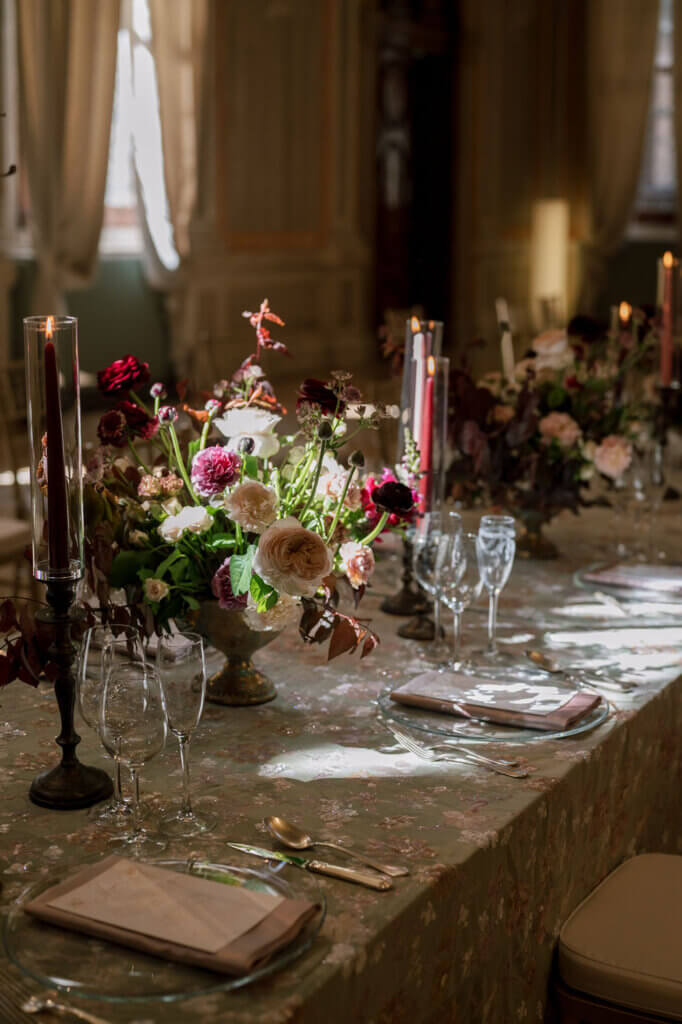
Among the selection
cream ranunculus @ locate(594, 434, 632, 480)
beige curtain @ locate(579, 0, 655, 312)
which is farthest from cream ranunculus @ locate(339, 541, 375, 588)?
beige curtain @ locate(579, 0, 655, 312)

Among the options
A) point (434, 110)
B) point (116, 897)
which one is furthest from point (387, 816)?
point (434, 110)

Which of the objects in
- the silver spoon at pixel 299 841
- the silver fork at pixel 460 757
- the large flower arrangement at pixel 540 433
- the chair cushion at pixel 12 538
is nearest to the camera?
the silver spoon at pixel 299 841

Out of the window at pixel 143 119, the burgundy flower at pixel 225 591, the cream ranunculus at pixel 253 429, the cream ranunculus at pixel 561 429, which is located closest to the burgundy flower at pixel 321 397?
the cream ranunculus at pixel 253 429

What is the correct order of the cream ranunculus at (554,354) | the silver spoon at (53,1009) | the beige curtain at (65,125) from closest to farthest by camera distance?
the silver spoon at (53,1009), the cream ranunculus at (554,354), the beige curtain at (65,125)

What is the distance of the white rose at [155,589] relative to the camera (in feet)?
5.10

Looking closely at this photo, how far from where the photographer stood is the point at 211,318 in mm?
6848

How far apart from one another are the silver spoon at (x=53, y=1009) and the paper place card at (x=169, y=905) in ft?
0.30

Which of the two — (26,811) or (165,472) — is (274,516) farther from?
(26,811)

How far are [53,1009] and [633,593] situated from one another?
147cm

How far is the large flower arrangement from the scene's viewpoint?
7.81ft

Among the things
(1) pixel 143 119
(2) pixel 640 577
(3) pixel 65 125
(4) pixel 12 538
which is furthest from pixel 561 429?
(1) pixel 143 119

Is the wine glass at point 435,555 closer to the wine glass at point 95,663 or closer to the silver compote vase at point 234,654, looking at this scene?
the silver compote vase at point 234,654

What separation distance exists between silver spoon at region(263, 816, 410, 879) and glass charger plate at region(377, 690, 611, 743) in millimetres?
329

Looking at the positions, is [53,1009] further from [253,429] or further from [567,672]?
[567,672]
